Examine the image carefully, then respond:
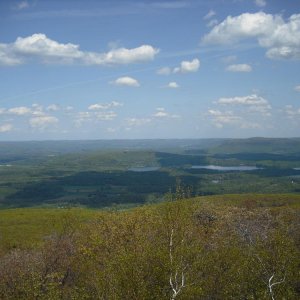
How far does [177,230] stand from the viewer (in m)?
43.2

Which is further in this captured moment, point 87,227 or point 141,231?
point 87,227

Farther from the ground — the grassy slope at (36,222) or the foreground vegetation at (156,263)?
the foreground vegetation at (156,263)

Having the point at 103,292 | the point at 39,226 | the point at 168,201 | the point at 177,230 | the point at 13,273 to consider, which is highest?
the point at 168,201

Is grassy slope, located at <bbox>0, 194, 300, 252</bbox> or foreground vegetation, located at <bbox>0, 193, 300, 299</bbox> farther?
grassy slope, located at <bbox>0, 194, 300, 252</bbox>

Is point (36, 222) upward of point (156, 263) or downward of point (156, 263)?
downward

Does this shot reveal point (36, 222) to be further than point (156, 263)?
Yes

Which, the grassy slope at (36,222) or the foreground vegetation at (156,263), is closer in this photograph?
the foreground vegetation at (156,263)

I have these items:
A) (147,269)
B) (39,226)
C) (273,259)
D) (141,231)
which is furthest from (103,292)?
(39,226)

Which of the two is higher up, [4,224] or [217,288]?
[217,288]

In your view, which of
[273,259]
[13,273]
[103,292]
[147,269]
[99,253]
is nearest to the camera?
[103,292]

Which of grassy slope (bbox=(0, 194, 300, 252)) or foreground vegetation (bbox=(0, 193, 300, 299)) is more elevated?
foreground vegetation (bbox=(0, 193, 300, 299))

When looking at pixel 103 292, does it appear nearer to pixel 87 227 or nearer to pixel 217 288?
pixel 217 288

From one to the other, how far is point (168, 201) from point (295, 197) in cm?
13604

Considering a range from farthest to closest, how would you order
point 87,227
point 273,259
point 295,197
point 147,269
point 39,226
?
point 295,197 < point 39,226 < point 87,227 < point 273,259 < point 147,269
